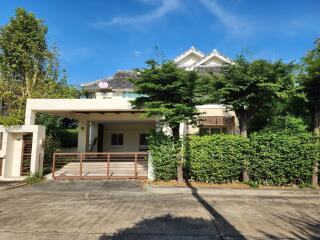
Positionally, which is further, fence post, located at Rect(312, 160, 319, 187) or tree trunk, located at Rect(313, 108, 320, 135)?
tree trunk, located at Rect(313, 108, 320, 135)

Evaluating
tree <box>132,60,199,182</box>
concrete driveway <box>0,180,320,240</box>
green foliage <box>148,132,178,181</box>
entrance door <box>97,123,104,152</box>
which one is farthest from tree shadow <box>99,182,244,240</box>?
entrance door <box>97,123,104,152</box>

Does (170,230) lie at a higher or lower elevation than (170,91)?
lower

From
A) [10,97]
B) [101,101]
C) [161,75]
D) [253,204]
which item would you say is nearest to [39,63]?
[10,97]

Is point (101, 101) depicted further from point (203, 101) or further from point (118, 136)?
point (118, 136)

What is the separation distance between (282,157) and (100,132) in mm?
14920

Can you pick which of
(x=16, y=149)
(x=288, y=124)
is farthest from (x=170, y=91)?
(x=288, y=124)

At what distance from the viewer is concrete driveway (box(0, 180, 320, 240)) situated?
5.78 metres

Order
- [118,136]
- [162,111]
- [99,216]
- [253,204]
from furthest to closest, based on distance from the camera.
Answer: [118,136] → [162,111] → [253,204] → [99,216]

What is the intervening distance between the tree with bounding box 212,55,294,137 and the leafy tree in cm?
55

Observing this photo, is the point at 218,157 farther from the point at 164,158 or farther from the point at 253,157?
the point at 164,158

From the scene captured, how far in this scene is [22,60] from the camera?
64.5 feet

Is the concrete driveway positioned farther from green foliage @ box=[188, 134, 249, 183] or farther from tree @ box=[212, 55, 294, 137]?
tree @ box=[212, 55, 294, 137]

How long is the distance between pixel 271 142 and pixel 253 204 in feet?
11.6

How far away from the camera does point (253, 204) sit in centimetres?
862
